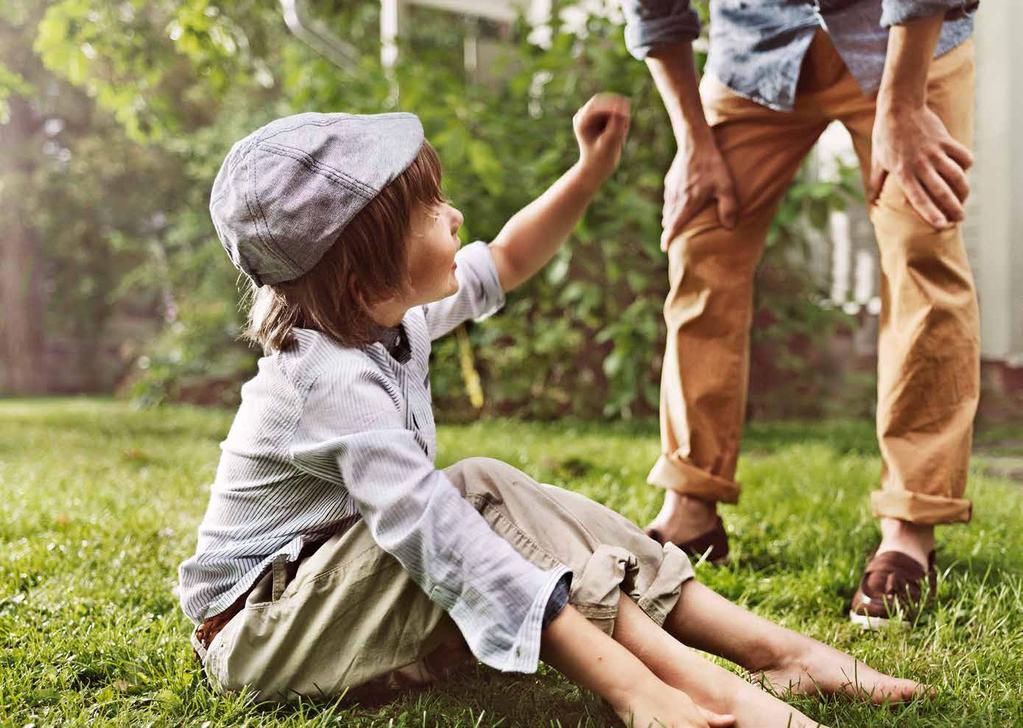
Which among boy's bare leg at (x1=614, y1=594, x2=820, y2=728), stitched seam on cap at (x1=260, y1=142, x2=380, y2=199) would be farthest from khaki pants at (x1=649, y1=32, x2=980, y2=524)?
stitched seam on cap at (x1=260, y1=142, x2=380, y2=199)

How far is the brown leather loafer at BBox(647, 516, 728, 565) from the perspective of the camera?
2.31m

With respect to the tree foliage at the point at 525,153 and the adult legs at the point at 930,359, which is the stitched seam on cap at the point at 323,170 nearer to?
the adult legs at the point at 930,359

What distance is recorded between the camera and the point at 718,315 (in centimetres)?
237

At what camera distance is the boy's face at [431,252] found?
163 centimetres

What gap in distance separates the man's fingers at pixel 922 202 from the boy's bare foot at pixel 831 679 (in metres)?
0.88

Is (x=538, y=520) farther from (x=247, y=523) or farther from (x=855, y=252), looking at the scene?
(x=855, y=252)

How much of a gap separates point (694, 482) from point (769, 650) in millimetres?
762

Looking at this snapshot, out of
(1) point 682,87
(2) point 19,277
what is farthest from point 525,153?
(2) point 19,277

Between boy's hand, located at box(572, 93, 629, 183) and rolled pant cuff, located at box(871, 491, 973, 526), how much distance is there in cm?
89

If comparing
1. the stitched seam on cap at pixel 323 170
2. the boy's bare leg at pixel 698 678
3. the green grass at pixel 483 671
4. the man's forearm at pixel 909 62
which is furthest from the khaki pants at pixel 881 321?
the stitched seam on cap at pixel 323 170

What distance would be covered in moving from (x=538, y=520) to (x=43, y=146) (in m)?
16.1

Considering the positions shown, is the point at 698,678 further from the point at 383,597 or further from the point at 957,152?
the point at 957,152

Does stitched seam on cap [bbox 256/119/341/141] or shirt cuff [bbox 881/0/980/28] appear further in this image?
shirt cuff [bbox 881/0/980/28]

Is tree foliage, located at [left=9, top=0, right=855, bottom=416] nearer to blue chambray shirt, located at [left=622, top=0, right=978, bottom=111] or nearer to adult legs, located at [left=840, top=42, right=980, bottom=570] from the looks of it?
blue chambray shirt, located at [left=622, top=0, right=978, bottom=111]
